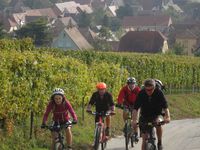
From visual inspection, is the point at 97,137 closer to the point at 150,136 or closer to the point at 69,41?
the point at 150,136

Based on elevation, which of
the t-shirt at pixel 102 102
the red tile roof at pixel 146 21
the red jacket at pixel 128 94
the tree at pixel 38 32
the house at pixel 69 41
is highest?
the red tile roof at pixel 146 21

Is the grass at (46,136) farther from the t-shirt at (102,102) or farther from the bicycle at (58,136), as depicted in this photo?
the bicycle at (58,136)

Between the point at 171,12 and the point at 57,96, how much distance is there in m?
179

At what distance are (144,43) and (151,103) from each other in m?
86.0

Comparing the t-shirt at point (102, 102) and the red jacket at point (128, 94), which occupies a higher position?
the red jacket at point (128, 94)

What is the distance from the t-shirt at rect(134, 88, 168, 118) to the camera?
1195 cm

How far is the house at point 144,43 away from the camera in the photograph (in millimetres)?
97062

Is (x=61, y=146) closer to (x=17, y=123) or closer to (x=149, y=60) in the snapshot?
(x=17, y=123)

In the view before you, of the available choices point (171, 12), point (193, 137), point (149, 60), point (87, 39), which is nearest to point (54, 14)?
point (171, 12)

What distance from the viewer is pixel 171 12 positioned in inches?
7426

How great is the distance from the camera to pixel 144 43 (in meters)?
97.6

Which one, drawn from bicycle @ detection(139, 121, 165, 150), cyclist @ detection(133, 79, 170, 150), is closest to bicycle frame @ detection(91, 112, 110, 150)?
cyclist @ detection(133, 79, 170, 150)

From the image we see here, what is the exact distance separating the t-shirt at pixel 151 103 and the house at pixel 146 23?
147 m

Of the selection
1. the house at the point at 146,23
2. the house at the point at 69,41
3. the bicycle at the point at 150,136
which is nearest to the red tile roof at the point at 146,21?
the house at the point at 146,23
